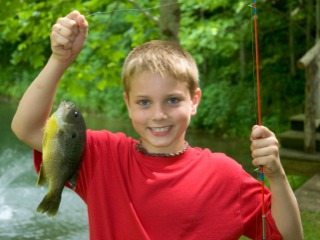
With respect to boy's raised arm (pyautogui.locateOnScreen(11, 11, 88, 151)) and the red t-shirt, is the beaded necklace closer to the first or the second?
the red t-shirt

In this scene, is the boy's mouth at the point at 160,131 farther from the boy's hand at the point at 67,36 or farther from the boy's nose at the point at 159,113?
the boy's hand at the point at 67,36

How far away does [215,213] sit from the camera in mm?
2129

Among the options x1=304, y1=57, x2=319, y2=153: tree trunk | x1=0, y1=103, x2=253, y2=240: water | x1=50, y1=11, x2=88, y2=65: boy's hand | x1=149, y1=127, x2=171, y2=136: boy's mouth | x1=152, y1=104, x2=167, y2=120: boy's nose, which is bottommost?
x1=0, y1=103, x2=253, y2=240: water

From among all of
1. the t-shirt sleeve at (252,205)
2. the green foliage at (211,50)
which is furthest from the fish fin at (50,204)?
the green foliage at (211,50)

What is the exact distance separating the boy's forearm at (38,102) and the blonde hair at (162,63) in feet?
0.96

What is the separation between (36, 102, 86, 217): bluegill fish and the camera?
78.7 inches

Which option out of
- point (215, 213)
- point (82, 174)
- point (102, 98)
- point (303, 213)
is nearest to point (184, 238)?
point (215, 213)

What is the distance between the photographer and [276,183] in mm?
2000

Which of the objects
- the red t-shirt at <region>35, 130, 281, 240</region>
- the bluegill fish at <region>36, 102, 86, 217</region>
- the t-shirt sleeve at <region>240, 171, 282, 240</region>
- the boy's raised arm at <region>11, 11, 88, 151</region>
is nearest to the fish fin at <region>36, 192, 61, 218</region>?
the bluegill fish at <region>36, 102, 86, 217</region>

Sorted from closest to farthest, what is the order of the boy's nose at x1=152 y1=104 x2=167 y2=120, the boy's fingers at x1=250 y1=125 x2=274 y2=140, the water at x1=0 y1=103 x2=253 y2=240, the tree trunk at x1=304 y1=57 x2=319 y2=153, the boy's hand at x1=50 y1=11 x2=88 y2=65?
the boy's fingers at x1=250 y1=125 x2=274 y2=140 < the boy's hand at x1=50 y1=11 x2=88 y2=65 < the boy's nose at x1=152 y1=104 x2=167 y2=120 < the water at x1=0 y1=103 x2=253 y2=240 < the tree trunk at x1=304 y1=57 x2=319 y2=153

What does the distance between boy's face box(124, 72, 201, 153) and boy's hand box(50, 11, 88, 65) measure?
0.92 feet

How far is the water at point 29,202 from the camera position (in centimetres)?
621

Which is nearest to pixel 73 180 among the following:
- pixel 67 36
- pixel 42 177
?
pixel 42 177

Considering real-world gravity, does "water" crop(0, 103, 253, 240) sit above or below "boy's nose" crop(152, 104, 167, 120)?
below
